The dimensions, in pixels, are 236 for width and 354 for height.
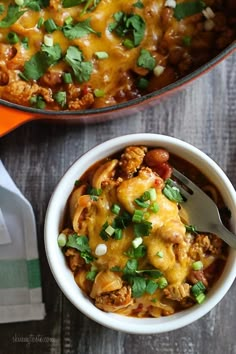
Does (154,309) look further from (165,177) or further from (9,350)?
(9,350)

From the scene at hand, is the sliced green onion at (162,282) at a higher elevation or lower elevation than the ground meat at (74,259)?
lower

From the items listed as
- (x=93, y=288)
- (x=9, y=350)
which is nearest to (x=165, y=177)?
(x=93, y=288)

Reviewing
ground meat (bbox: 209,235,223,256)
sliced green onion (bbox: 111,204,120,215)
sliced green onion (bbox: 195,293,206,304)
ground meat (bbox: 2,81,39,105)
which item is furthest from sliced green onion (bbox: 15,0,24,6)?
sliced green onion (bbox: 195,293,206,304)

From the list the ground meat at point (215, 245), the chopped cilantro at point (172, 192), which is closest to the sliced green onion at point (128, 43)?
the chopped cilantro at point (172, 192)

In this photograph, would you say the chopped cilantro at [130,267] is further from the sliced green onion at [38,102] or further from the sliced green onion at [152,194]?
the sliced green onion at [38,102]

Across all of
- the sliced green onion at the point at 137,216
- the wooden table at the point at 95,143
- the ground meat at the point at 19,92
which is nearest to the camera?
the sliced green onion at the point at 137,216

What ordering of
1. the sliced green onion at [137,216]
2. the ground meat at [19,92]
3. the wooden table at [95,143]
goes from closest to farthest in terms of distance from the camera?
the sliced green onion at [137,216]
the ground meat at [19,92]
the wooden table at [95,143]

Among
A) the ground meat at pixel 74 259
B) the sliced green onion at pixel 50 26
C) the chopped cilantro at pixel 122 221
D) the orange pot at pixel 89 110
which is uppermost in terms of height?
the sliced green onion at pixel 50 26

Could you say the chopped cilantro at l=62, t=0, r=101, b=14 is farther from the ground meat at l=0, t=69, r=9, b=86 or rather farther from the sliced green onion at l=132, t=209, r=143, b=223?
the sliced green onion at l=132, t=209, r=143, b=223
